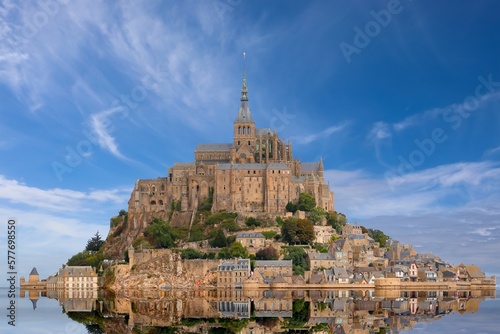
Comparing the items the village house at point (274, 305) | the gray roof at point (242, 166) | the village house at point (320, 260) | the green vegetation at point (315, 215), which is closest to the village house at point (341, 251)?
the village house at point (320, 260)

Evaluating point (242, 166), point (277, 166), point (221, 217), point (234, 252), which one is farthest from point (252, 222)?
point (277, 166)

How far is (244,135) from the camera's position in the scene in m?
127

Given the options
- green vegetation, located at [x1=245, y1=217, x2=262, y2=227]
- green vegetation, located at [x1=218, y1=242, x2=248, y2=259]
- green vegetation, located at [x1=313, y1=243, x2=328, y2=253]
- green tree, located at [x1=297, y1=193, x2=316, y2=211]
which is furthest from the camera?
green tree, located at [x1=297, y1=193, x2=316, y2=211]

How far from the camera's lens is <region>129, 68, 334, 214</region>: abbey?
116m

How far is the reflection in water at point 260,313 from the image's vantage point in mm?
50688

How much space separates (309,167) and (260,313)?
66.8 meters

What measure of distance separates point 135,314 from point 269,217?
178ft

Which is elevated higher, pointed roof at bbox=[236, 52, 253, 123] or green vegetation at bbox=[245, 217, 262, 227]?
pointed roof at bbox=[236, 52, 253, 123]

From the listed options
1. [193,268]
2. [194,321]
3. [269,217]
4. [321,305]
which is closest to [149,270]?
[193,268]

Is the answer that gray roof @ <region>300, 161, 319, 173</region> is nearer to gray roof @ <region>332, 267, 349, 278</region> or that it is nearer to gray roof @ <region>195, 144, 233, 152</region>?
gray roof @ <region>195, 144, 233, 152</region>

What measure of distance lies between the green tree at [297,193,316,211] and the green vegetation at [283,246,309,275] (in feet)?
36.2

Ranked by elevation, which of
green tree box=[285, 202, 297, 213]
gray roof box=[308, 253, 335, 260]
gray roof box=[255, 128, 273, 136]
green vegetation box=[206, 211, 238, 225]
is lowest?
gray roof box=[308, 253, 335, 260]

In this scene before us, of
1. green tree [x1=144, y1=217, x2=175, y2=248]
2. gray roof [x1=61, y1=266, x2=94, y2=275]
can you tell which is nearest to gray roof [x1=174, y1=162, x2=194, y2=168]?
green tree [x1=144, y1=217, x2=175, y2=248]

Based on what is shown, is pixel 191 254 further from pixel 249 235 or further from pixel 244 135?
pixel 244 135
